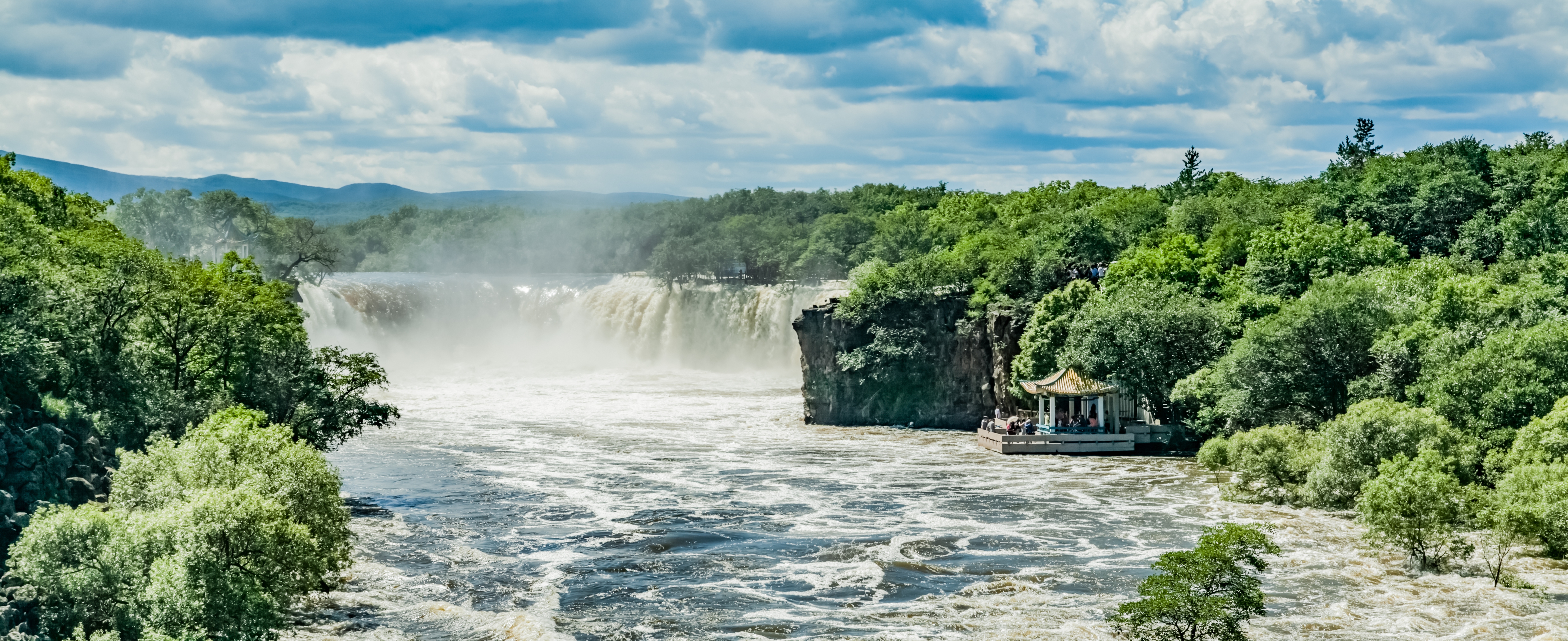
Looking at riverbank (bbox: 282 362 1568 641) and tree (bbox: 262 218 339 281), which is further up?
tree (bbox: 262 218 339 281)

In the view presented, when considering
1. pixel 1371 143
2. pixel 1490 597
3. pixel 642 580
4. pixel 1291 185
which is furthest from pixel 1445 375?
pixel 1371 143

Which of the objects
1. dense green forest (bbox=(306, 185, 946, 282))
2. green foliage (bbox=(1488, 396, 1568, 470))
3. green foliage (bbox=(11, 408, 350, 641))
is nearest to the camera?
green foliage (bbox=(11, 408, 350, 641))

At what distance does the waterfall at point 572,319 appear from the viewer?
95.8m

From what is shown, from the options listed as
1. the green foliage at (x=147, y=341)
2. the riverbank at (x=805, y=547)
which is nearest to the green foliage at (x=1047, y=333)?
the riverbank at (x=805, y=547)

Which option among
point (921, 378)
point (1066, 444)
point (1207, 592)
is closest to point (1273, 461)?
point (1066, 444)

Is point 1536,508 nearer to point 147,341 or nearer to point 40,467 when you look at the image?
point 40,467

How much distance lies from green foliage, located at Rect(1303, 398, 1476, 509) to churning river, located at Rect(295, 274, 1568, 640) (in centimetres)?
98

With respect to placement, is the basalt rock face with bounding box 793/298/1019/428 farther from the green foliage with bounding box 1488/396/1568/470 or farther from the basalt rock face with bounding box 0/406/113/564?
the basalt rock face with bounding box 0/406/113/564

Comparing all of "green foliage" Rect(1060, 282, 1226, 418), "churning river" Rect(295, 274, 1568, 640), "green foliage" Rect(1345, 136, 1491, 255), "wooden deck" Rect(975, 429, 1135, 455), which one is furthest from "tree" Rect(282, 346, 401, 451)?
"green foliage" Rect(1345, 136, 1491, 255)

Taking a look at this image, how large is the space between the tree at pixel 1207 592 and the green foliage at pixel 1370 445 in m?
16.9

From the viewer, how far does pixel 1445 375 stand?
42656 mm

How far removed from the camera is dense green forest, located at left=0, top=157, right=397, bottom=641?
78.3 feet

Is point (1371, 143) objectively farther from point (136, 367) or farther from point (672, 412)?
point (136, 367)

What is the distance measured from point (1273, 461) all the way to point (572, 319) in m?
70.7
